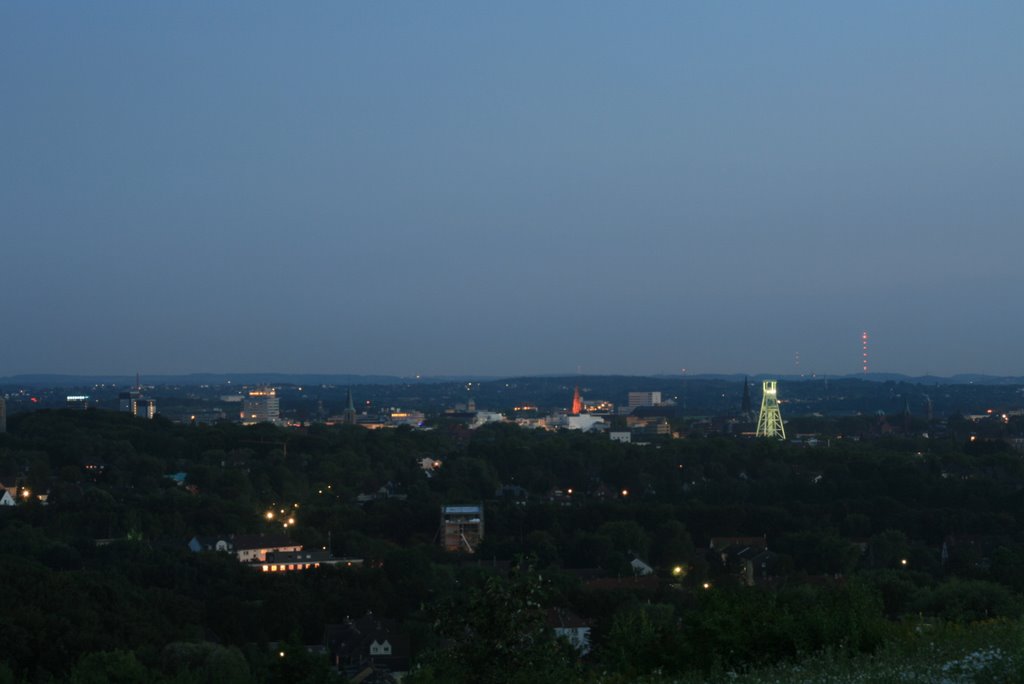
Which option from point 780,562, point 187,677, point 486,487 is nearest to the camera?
point 187,677

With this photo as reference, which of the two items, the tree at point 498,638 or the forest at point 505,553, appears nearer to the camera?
the tree at point 498,638

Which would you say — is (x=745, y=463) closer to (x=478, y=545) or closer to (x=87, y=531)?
(x=478, y=545)

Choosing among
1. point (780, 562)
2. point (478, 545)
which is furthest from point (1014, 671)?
point (478, 545)

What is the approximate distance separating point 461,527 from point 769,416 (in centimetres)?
4371

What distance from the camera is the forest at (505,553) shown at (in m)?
12.6

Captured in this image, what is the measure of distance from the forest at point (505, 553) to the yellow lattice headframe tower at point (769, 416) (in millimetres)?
10374

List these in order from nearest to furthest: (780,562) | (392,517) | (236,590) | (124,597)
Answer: (124,597) → (236,590) → (780,562) → (392,517)

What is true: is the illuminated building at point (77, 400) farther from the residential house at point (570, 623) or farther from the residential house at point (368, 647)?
the residential house at point (570, 623)

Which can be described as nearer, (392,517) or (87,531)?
(87,531)

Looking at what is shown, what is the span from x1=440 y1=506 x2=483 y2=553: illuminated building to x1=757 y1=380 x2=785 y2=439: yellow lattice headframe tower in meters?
39.6

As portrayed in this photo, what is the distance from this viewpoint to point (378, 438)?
75562mm

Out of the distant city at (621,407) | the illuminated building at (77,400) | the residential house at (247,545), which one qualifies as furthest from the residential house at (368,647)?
the illuminated building at (77,400)

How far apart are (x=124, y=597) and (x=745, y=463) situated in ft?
122

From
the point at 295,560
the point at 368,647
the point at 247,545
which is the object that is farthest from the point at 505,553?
A: the point at 368,647
